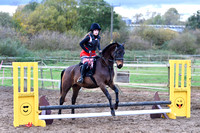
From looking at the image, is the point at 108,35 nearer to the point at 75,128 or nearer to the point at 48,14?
the point at 48,14

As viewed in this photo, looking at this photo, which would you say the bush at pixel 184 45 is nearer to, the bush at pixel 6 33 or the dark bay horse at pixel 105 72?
the bush at pixel 6 33

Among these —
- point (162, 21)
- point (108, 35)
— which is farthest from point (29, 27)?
point (162, 21)

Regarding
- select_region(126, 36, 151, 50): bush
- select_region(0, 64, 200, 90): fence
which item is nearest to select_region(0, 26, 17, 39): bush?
select_region(0, 64, 200, 90): fence

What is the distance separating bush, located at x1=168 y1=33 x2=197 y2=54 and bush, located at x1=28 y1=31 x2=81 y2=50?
1650 centimetres

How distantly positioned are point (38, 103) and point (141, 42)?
123 feet

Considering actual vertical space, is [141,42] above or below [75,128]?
above

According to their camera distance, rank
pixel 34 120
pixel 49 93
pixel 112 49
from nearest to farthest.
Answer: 1. pixel 34 120
2. pixel 112 49
3. pixel 49 93

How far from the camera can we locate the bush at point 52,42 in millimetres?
33406

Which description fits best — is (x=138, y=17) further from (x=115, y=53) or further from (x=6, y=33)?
(x=115, y=53)

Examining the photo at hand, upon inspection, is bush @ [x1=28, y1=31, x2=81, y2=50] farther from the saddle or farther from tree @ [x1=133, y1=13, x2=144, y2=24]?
tree @ [x1=133, y1=13, x2=144, y2=24]

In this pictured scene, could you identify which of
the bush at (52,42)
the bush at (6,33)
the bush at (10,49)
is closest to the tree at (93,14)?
the bush at (52,42)

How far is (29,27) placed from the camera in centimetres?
3872

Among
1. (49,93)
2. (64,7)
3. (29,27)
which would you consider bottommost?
(49,93)

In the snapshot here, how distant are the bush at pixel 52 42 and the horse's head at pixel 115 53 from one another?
27567mm
